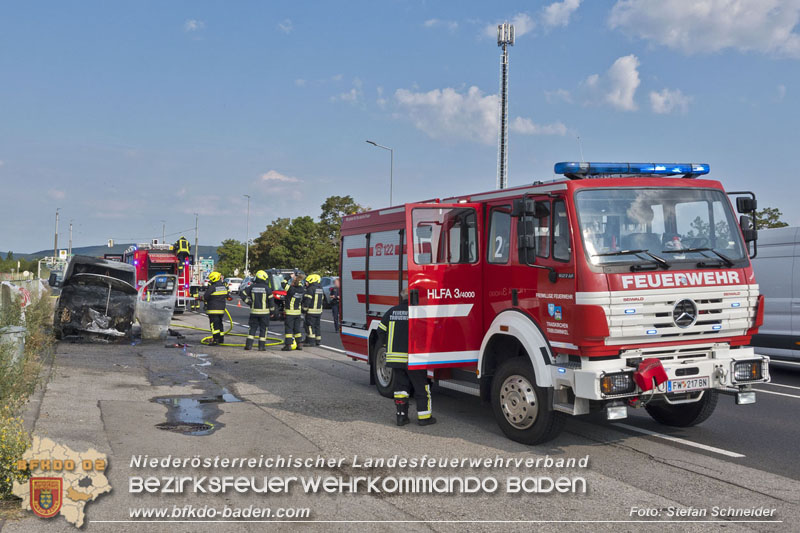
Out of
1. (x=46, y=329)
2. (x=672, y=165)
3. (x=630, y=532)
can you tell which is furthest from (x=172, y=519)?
(x=46, y=329)

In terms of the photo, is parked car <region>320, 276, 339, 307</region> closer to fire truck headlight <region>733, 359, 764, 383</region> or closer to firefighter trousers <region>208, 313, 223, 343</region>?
firefighter trousers <region>208, 313, 223, 343</region>

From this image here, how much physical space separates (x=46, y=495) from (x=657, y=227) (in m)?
5.66

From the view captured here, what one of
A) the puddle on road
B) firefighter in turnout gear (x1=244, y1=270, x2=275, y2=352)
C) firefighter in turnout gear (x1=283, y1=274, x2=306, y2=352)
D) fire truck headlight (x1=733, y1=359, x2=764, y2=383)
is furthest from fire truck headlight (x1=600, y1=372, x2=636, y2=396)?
firefighter in turnout gear (x1=283, y1=274, x2=306, y2=352)

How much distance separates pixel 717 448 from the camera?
683 cm

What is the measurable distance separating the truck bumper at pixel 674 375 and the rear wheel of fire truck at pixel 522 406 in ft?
0.92

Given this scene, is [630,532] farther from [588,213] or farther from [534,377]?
[588,213]

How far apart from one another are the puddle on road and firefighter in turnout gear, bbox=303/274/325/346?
20.2 feet

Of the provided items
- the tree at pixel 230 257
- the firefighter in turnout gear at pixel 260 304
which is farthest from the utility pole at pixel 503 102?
the tree at pixel 230 257

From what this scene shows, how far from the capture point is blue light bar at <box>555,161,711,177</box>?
6.91 meters

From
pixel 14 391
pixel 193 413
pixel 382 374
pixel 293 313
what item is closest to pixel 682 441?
pixel 382 374

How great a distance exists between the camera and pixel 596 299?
242 inches

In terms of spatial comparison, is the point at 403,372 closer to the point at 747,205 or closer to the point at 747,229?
the point at 747,229

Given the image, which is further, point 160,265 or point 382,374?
point 160,265

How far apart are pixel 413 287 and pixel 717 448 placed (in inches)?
140
